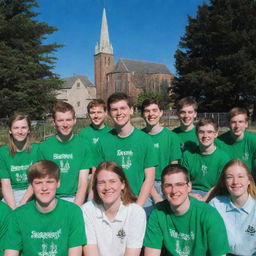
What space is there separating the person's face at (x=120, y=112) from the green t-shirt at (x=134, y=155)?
0.67ft

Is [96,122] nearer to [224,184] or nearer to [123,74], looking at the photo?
[224,184]

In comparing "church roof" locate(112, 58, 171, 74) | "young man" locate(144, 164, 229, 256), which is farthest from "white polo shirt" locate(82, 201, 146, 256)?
"church roof" locate(112, 58, 171, 74)

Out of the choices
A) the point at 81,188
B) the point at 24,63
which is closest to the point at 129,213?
the point at 81,188

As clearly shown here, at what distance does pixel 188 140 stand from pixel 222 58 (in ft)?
91.5

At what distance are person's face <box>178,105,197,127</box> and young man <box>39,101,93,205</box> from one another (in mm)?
1854

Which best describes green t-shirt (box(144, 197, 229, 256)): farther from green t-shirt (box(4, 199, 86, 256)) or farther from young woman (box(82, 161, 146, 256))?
green t-shirt (box(4, 199, 86, 256))

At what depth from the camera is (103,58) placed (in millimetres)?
87562

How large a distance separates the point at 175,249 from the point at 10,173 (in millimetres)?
2661

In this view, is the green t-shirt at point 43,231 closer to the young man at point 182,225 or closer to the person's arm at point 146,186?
the young man at point 182,225

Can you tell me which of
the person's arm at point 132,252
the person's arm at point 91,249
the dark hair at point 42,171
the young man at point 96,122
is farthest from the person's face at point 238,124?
the dark hair at point 42,171

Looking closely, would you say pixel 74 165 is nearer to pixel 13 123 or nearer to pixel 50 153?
pixel 50 153

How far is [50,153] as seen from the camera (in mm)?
4020

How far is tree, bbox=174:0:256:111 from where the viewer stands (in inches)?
1164

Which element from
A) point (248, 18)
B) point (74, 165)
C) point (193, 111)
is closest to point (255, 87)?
point (248, 18)
